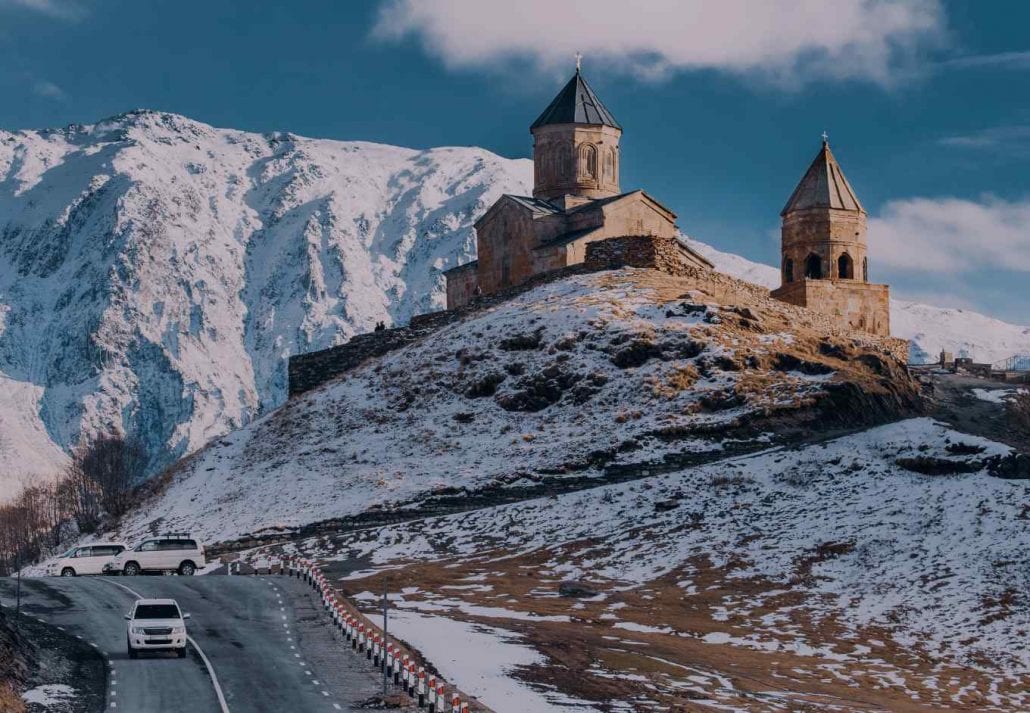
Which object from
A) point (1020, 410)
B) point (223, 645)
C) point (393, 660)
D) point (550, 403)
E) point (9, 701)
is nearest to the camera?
point (9, 701)

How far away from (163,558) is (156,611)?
61.4 ft

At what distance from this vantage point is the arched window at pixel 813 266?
94.5m

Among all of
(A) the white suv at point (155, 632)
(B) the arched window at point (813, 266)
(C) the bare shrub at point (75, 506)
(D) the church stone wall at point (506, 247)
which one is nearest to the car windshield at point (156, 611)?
(A) the white suv at point (155, 632)

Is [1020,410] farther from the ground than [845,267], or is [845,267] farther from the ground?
[845,267]

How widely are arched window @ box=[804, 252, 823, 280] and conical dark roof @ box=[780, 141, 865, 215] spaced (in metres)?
2.96

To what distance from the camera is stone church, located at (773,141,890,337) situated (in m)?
92.3

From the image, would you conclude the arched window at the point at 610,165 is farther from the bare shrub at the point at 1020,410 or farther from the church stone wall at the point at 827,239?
→ the bare shrub at the point at 1020,410

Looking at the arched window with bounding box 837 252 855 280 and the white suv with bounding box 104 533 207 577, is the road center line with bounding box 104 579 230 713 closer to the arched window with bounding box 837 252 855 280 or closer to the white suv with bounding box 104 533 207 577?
the white suv with bounding box 104 533 207 577

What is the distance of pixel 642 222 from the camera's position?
90.4 meters

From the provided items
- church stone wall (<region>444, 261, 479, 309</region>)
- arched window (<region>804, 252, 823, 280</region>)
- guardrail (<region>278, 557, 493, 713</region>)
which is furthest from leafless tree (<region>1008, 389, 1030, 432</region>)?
guardrail (<region>278, 557, 493, 713</region>)

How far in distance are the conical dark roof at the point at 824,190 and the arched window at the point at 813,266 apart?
2.96m

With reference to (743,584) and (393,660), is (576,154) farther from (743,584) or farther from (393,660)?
(393,660)

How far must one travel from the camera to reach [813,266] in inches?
3745

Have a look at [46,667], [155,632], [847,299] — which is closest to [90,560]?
[155,632]
